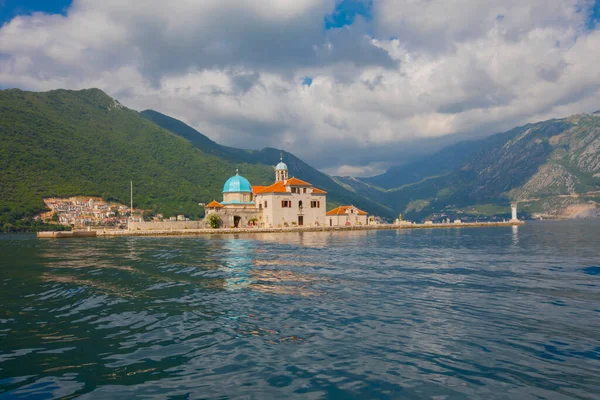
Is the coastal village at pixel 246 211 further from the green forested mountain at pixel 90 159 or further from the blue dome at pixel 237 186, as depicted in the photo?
the green forested mountain at pixel 90 159

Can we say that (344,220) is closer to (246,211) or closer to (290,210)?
(290,210)

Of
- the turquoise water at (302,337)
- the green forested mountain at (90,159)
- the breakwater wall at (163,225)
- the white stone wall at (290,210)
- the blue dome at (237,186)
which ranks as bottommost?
the turquoise water at (302,337)

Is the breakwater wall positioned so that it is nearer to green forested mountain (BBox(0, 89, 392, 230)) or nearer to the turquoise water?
green forested mountain (BBox(0, 89, 392, 230))

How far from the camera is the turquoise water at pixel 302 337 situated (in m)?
6.62

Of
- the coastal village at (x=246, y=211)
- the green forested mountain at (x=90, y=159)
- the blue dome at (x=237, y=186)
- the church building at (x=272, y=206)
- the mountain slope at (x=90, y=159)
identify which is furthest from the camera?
the mountain slope at (x=90, y=159)

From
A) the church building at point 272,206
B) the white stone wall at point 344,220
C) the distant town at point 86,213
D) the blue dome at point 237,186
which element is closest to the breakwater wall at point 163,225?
the church building at point 272,206

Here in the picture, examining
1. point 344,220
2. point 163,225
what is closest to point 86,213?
point 163,225

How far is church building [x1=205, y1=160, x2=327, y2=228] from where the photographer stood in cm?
7519

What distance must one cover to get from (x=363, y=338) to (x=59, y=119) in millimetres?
137190

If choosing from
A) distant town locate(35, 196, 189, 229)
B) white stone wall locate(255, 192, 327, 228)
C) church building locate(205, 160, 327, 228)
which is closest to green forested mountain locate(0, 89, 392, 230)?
distant town locate(35, 196, 189, 229)

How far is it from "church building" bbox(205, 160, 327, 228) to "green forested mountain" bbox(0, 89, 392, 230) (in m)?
26.6

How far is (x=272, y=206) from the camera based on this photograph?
74.9m

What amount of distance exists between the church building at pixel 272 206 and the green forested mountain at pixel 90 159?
87.3ft

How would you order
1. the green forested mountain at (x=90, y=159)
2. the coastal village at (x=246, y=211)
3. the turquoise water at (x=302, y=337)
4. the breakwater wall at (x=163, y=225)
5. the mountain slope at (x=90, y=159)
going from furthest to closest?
the mountain slope at (x=90, y=159) < the green forested mountain at (x=90, y=159) < the coastal village at (x=246, y=211) < the breakwater wall at (x=163, y=225) < the turquoise water at (x=302, y=337)
